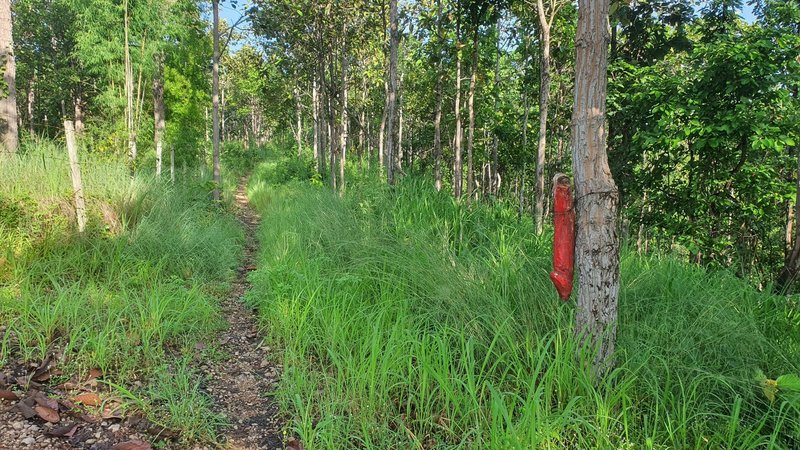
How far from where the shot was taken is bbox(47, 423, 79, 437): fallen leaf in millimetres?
2264

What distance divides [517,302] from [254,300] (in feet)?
8.79

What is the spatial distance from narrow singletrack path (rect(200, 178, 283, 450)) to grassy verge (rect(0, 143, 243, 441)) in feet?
0.40

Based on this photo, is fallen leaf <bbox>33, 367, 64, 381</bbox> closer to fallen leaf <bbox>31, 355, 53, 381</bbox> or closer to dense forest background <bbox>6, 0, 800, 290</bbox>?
fallen leaf <bbox>31, 355, 53, 381</bbox>

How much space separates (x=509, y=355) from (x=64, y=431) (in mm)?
2376

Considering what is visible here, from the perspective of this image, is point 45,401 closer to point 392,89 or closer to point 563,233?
point 563,233

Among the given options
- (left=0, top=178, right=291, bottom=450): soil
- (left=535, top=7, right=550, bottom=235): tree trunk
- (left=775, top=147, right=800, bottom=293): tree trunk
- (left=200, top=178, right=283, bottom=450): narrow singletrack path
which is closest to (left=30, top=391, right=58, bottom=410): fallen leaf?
(left=0, top=178, right=291, bottom=450): soil

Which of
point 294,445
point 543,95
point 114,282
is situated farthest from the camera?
point 543,95

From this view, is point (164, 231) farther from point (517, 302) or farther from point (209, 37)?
point (209, 37)

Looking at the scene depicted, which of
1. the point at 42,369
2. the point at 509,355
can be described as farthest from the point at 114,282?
the point at 509,355

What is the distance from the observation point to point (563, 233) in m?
2.43

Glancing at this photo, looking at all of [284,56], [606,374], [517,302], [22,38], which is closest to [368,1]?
[284,56]

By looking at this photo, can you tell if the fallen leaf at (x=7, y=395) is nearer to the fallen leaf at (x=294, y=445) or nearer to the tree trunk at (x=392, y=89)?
the fallen leaf at (x=294, y=445)

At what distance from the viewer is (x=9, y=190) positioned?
471 cm

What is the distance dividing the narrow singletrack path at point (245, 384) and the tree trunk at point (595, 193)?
1.84 meters
